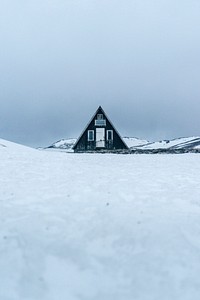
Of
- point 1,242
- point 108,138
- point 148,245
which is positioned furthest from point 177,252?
point 108,138

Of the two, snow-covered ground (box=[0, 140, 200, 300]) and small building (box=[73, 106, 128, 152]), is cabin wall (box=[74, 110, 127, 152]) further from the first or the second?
snow-covered ground (box=[0, 140, 200, 300])

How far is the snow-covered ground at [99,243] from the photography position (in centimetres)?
476

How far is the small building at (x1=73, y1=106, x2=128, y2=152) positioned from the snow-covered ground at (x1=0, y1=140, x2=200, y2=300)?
25821mm

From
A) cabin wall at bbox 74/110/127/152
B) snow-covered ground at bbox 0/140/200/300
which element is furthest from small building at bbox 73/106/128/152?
snow-covered ground at bbox 0/140/200/300

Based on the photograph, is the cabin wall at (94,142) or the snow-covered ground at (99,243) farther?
the cabin wall at (94,142)

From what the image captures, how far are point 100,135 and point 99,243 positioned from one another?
29518 mm

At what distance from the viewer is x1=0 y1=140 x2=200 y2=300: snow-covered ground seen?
4758 millimetres

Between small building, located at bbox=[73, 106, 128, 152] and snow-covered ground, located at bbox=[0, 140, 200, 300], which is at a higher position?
small building, located at bbox=[73, 106, 128, 152]

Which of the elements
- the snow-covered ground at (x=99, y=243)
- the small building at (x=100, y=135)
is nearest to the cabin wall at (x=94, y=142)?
the small building at (x=100, y=135)

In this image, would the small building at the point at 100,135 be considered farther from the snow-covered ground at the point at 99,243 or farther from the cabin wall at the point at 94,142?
the snow-covered ground at the point at 99,243

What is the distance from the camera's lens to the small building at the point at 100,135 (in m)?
35.2

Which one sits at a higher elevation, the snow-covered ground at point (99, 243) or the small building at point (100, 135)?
the small building at point (100, 135)

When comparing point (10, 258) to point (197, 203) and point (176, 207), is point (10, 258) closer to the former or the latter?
point (176, 207)

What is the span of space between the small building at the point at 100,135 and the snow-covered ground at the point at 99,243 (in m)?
25.8
